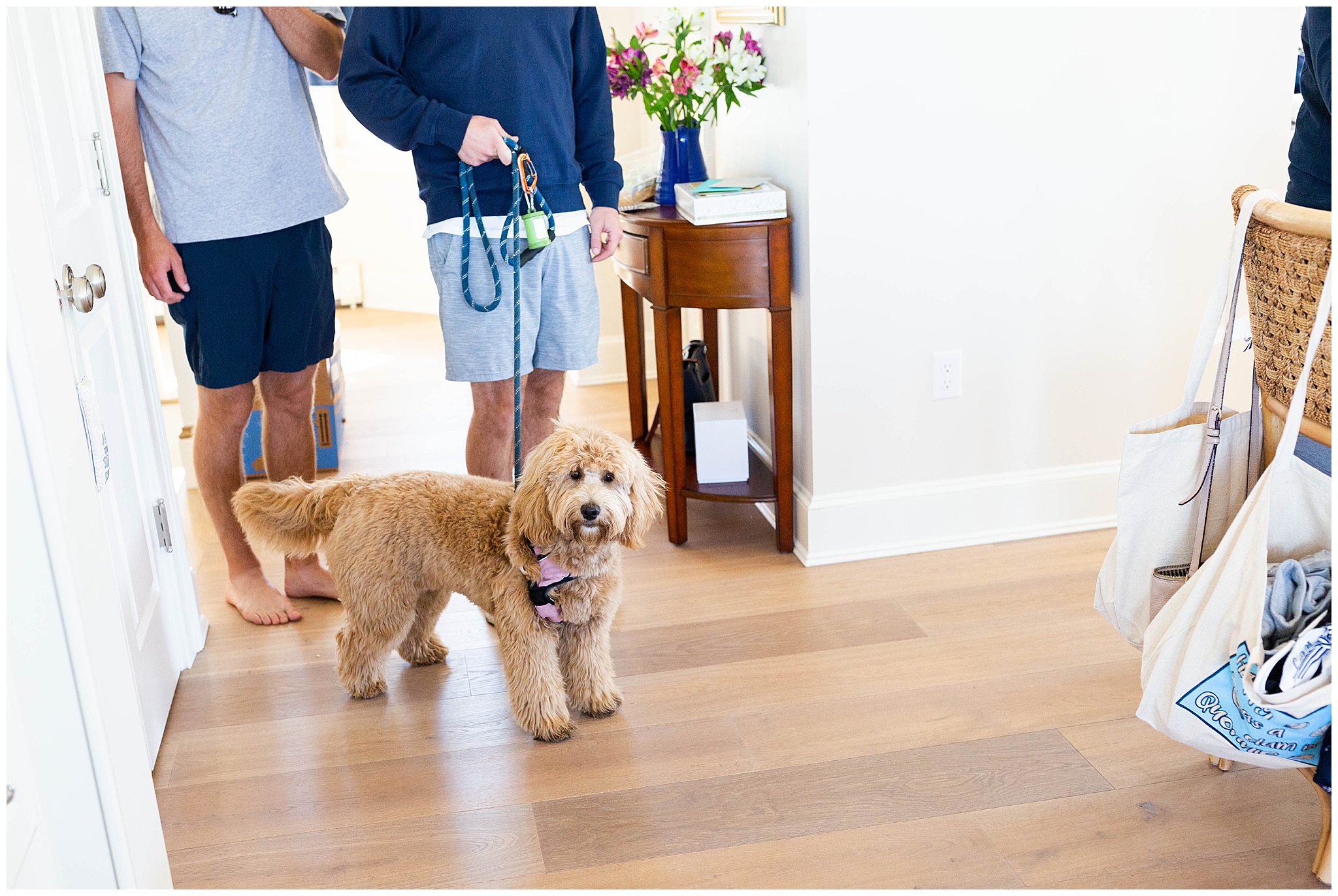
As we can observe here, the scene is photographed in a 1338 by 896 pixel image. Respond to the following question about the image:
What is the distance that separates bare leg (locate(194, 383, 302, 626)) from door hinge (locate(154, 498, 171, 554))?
139mm

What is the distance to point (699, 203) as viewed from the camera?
96.7 inches

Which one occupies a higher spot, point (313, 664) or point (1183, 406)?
point (1183, 406)

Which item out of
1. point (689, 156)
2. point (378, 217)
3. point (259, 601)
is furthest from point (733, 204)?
point (378, 217)

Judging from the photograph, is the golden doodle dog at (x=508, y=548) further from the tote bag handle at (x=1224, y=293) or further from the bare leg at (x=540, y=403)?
the tote bag handle at (x=1224, y=293)

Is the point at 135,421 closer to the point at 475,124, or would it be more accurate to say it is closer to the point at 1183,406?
the point at 475,124

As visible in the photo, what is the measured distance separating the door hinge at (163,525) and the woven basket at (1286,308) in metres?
2.06

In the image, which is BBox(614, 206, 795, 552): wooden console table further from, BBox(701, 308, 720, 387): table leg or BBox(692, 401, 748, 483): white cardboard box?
BBox(701, 308, 720, 387): table leg

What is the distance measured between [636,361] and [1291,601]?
2124 mm

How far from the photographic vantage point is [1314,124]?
5.61 feet

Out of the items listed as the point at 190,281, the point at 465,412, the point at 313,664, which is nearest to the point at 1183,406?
the point at 313,664

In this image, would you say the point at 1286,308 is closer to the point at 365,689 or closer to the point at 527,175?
the point at 527,175

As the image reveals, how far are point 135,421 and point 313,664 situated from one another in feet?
2.04

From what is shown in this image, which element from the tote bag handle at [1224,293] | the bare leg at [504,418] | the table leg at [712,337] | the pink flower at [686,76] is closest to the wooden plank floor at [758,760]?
the bare leg at [504,418]

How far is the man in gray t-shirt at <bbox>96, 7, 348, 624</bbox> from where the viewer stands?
82.4 inches
